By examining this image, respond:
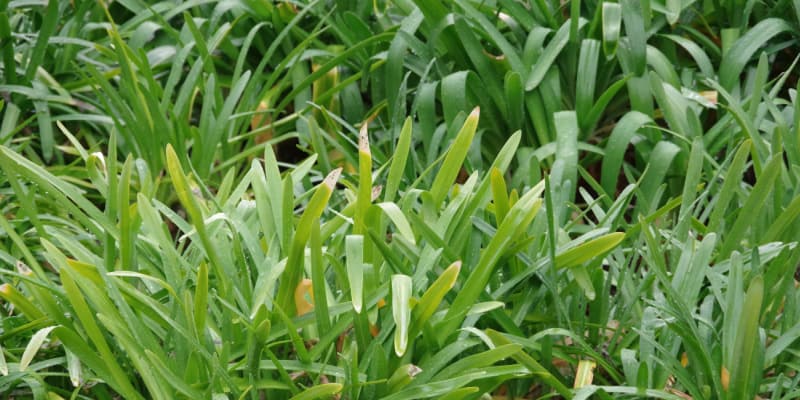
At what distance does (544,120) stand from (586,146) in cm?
12

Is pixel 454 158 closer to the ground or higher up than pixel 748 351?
higher up

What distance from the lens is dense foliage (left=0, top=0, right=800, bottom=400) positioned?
1664 mm

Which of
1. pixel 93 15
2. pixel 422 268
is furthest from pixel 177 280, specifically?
pixel 93 15

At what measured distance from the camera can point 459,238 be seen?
6.05 ft

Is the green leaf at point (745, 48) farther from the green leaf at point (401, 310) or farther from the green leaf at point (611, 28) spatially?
the green leaf at point (401, 310)

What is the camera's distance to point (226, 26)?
284 centimetres

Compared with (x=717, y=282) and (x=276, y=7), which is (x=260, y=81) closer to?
(x=276, y=7)

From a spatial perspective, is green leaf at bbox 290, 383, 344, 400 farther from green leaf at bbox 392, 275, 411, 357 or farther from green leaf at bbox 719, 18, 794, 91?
green leaf at bbox 719, 18, 794, 91

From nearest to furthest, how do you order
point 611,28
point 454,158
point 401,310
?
point 401,310, point 454,158, point 611,28

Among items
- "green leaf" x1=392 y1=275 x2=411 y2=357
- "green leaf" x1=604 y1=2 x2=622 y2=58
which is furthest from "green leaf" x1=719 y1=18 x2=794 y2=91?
"green leaf" x1=392 y1=275 x2=411 y2=357

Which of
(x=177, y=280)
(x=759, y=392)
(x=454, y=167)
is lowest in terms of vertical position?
(x=759, y=392)

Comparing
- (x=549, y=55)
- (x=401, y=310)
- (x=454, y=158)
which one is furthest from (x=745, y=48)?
(x=401, y=310)

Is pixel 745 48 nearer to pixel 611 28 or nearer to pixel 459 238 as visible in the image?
pixel 611 28

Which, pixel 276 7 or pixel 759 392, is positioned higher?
pixel 276 7
